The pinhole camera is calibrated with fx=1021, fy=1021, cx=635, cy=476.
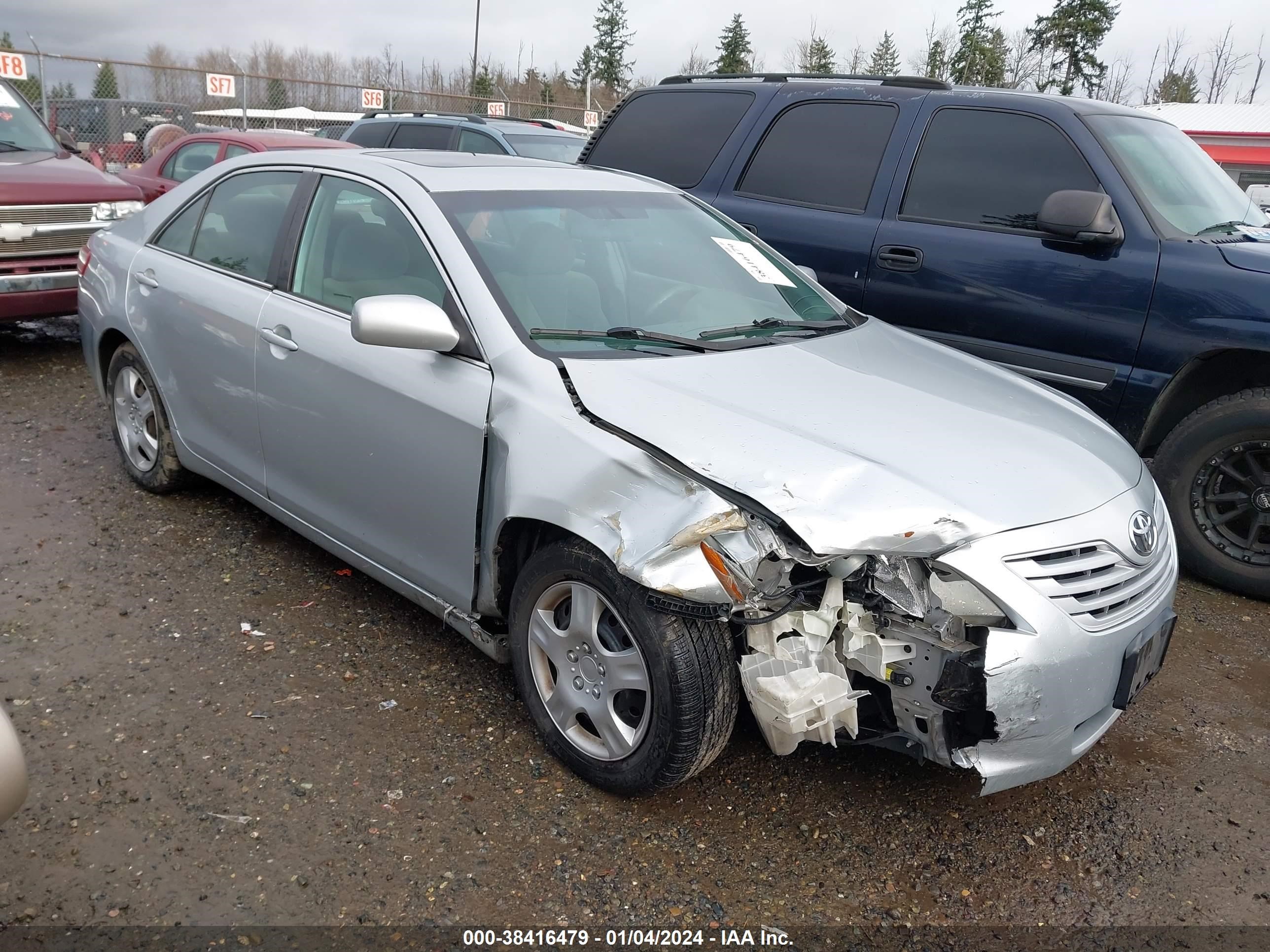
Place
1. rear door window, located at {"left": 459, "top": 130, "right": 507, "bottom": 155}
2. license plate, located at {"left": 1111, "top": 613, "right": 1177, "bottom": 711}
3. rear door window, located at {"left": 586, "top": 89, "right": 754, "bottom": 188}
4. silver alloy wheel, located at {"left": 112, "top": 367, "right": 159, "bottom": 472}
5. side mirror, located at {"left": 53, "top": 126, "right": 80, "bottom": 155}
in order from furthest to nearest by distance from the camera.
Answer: rear door window, located at {"left": 459, "top": 130, "right": 507, "bottom": 155} < side mirror, located at {"left": 53, "top": 126, "right": 80, "bottom": 155} < rear door window, located at {"left": 586, "top": 89, "right": 754, "bottom": 188} < silver alloy wheel, located at {"left": 112, "top": 367, "right": 159, "bottom": 472} < license plate, located at {"left": 1111, "top": 613, "right": 1177, "bottom": 711}

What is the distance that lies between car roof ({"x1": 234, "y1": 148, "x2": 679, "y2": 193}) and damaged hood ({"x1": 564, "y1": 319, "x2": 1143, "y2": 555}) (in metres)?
0.98

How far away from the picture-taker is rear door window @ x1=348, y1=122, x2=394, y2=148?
10.7 meters

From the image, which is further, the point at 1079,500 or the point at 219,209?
the point at 219,209

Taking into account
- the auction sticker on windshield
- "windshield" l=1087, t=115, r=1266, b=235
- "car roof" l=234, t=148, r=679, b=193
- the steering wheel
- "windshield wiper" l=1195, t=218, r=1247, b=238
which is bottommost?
the steering wheel

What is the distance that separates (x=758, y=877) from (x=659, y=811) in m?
0.35

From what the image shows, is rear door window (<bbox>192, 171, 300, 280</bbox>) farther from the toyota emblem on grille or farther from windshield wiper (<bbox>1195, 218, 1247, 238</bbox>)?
windshield wiper (<bbox>1195, 218, 1247, 238</bbox>)

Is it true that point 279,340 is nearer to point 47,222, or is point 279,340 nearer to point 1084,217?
point 1084,217

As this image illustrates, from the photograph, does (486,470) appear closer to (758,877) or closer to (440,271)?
(440,271)

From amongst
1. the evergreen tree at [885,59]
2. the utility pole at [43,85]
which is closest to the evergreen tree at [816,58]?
the evergreen tree at [885,59]

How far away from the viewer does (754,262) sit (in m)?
3.90

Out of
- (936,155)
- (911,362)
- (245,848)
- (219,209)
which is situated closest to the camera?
(245,848)

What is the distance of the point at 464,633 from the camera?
10.4ft

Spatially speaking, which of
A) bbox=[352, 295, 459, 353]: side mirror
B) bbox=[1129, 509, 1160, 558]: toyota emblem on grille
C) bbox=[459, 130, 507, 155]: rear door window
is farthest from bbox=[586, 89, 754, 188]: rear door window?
bbox=[459, 130, 507, 155]: rear door window

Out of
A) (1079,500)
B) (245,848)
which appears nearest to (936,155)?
(1079,500)
